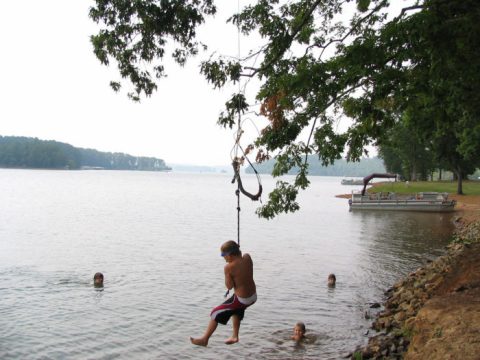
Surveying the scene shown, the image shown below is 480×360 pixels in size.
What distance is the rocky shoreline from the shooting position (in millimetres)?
7664

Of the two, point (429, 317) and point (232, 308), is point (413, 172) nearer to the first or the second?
point (429, 317)

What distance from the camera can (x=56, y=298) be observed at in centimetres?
1658

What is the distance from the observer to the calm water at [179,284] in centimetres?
1243

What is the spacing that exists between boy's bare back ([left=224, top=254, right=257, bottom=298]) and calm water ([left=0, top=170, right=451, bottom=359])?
4290 mm

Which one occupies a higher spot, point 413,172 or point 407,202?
point 413,172

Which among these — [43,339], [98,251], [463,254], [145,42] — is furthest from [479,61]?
[98,251]

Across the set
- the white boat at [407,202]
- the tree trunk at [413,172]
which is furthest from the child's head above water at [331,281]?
the tree trunk at [413,172]

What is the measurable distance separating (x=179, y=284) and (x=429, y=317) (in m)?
11.7

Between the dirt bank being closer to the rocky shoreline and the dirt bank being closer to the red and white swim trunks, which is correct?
the rocky shoreline

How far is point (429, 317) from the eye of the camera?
361 inches

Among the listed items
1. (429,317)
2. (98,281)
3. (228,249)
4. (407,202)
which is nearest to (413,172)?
(407,202)

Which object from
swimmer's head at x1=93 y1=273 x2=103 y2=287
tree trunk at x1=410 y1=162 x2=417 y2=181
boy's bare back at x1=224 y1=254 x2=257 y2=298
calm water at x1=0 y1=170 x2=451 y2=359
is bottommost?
calm water at x1=0 y1=170 x2=451 y2=359

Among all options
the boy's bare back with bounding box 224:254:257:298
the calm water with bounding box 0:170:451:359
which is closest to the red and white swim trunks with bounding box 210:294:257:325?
the boy's bare back with bounding box 224:254:257:298

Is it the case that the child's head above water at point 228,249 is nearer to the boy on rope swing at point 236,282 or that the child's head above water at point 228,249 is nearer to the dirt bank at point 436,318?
the boy on rope swing at point 236,282
